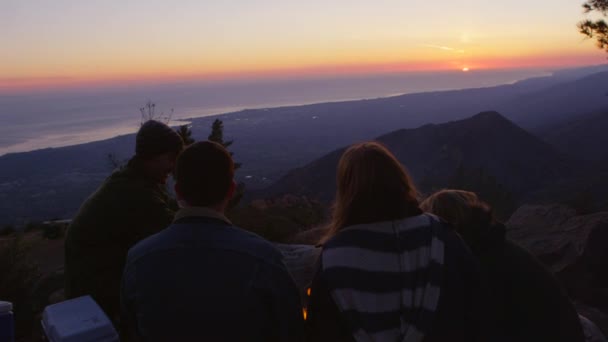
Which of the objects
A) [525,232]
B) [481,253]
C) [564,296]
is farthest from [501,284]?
[525,232]

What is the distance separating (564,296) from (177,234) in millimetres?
1800

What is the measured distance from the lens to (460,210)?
2322 millimetres

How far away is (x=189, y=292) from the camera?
1906 millimetres

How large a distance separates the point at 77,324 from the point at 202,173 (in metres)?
0.90

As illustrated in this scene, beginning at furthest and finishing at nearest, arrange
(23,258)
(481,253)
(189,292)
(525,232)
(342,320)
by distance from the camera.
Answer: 1. (525,232)
2. (23,258)
3. (481,253)
4. (342,320)
5. (189,292)

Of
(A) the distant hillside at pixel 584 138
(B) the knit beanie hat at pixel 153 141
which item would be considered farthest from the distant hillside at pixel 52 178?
(A) the distant hillside at pixel 584 138

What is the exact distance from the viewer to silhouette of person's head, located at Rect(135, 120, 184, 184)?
9.49 feet

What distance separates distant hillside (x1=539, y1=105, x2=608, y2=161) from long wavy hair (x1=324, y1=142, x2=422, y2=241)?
54.7 metres

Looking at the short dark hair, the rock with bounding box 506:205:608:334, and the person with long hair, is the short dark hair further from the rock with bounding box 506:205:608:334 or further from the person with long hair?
the rock with bounding box 506:205:608:334

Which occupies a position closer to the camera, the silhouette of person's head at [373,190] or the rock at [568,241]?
the silhouette of person's head at [373,190]

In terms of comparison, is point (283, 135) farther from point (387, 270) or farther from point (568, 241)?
point (387, 270)

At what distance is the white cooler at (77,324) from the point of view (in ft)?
7.13

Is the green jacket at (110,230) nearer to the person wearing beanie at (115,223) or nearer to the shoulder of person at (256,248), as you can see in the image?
the person wearing beanie at (115,223)

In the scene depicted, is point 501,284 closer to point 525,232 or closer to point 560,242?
point 560,242
